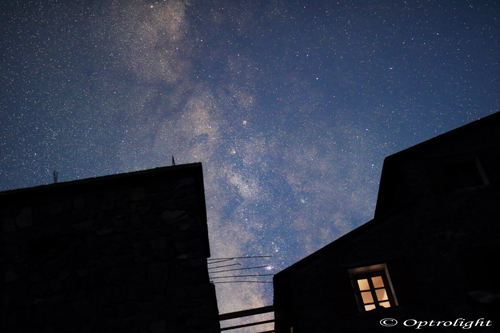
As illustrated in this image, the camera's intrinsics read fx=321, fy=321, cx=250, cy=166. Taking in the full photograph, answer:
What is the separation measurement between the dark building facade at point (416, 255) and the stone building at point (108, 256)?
3922mm

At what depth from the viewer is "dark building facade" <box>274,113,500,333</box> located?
8791 mm

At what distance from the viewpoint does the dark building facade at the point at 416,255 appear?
8.79 m

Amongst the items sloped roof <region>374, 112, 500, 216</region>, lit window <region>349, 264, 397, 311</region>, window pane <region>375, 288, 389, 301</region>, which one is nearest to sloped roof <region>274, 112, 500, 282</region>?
sloped roof <region>374, 112, 500, 216</region>

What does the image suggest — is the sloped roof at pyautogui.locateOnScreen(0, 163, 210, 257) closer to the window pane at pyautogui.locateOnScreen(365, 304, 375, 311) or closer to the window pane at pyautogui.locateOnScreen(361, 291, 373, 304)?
the window pane at pyautogui.locateOnScreen(361, 291, 373, 304)

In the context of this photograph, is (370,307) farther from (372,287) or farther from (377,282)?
(377,282)

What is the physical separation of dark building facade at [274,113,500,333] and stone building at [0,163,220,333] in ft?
12.9

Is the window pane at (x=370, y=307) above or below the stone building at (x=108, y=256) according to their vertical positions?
below

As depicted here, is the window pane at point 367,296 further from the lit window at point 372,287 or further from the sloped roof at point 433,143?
the sloped roof at point 433,143

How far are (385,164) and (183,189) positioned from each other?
7543mm

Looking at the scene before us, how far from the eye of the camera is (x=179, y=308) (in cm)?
593

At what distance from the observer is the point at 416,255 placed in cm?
945

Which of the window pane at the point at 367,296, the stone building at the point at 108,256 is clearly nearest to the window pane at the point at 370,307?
the window pane at the point at 367,296

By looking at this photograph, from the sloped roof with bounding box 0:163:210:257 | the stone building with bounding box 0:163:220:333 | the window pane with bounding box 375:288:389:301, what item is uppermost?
the sloped roof with bounding box 0:163:210:257

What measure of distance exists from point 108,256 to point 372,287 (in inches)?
291
